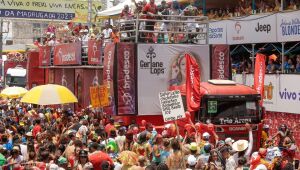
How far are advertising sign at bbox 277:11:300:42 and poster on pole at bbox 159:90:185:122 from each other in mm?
11665

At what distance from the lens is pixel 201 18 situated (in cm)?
2314

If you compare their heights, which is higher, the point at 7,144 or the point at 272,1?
the point at 272,1

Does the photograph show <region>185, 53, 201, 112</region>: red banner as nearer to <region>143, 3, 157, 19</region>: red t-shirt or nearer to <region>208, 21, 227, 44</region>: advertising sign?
<region>143, 3, 157, 19</region>: red t-shirt

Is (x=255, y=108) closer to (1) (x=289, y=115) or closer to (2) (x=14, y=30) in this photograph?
(1) (x=289, y=115)

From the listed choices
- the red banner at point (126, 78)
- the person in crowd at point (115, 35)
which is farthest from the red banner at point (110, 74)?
the person in crowd at point (115, 35)

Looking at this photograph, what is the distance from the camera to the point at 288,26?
25000mm

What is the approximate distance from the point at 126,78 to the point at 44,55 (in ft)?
42.3

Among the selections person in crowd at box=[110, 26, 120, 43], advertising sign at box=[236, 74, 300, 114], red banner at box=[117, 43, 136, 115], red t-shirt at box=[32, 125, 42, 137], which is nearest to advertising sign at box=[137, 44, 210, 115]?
red banner at box=[117, 43, 136, 115]

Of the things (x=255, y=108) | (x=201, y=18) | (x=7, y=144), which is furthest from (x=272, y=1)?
(x=7, y=144)

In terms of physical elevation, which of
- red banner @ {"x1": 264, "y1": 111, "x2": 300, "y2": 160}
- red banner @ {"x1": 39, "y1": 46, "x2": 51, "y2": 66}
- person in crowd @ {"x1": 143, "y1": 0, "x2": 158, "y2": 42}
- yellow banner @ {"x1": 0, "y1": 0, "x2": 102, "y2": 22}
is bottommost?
red banner @ {"x1": 264, "y1": 111, "x2": 300, "y2": 160}

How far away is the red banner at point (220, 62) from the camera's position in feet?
73.6

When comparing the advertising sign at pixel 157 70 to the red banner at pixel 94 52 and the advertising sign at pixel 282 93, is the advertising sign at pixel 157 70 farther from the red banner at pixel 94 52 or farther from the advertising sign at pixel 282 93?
the red banner at pixel 94 52

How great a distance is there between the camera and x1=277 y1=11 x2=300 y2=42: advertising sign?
2444cm

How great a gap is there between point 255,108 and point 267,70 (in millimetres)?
7741
